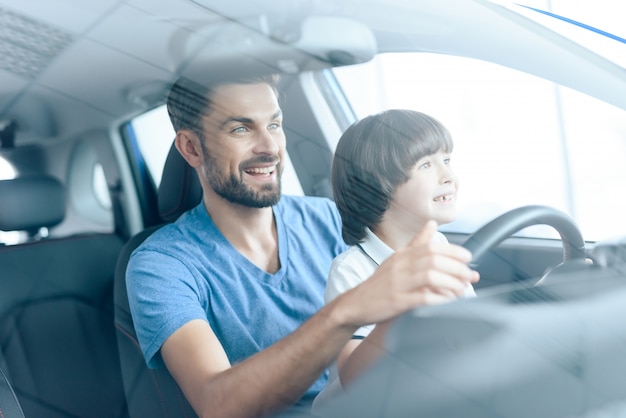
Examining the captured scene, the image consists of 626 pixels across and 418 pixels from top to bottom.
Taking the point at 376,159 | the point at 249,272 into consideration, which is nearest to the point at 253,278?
the point at 249,272

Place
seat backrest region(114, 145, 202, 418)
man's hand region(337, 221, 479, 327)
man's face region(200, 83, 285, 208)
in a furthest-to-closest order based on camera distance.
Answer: seat backrest region(114, 145, 202, 418) → man's face region(200, 83, 285, 208) → man's hand region(337, 221, 479, 327)

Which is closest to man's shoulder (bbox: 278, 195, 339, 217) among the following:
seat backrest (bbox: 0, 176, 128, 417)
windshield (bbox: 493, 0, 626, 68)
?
seat backrest (bbox: 0, 176, 128, 417)

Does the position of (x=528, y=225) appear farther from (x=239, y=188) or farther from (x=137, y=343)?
(x=137, y=343)

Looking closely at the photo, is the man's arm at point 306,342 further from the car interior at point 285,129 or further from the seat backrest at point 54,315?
the seat backrest at point 54,315

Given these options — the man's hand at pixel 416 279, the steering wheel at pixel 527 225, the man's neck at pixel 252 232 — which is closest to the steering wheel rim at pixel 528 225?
A: the steering wheel at pixel 527 225

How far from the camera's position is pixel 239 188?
0.94 metres

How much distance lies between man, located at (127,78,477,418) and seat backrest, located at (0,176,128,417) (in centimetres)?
16

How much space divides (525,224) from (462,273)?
7.6 inches

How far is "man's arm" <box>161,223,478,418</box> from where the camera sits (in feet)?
2.54

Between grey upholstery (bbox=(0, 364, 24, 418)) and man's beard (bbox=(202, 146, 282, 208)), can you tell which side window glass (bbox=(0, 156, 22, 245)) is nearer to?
grey upholstery (bbox=(0, 364, 24, 418))

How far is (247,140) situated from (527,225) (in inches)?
14.3

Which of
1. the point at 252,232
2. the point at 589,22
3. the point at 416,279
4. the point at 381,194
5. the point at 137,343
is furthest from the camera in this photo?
the point at 589,22

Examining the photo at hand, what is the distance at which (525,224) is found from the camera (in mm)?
934

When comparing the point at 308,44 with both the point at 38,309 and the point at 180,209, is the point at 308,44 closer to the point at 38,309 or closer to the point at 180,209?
the point at 180,209
